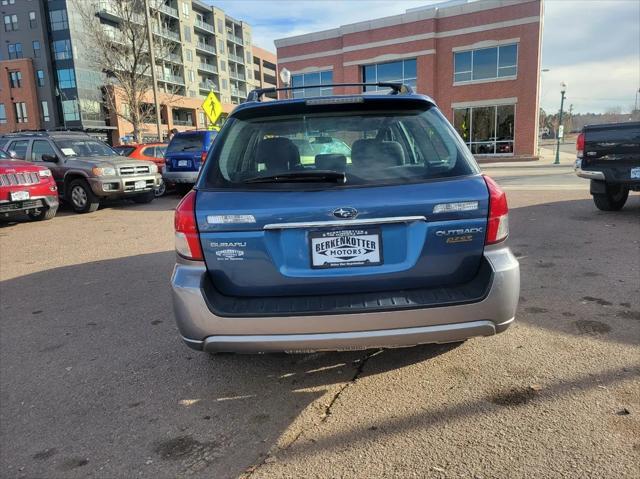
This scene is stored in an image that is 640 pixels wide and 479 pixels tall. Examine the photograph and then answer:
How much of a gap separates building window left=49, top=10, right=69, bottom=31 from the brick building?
1719 inches

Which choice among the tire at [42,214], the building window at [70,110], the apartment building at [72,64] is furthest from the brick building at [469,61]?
the building window at [70,110]

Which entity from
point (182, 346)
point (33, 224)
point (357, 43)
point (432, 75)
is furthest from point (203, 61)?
point (182, 346)

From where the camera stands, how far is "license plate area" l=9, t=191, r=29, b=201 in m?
9.25

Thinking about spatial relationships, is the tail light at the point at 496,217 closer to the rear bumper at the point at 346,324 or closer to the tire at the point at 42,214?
the rear bumper at the point at 346,324

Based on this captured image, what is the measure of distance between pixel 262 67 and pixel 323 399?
344ft

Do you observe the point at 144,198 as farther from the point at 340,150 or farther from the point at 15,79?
the point at 15,79

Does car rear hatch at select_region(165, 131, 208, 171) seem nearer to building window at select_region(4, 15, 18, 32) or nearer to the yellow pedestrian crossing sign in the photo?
the yellow pedestrian crossing sign

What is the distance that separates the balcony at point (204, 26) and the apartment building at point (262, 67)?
1676 centimetres

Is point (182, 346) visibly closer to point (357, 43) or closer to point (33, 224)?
point (33, 224)

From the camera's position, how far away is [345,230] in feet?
8.57

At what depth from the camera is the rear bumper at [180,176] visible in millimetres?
13130

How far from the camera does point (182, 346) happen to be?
3.85m

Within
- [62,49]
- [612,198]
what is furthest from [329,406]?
[62,49]

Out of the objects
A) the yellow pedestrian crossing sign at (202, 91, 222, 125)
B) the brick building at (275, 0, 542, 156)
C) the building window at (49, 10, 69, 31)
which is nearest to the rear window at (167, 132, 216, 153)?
the yellow pedestrian crossing sign at (202, 91, 222, 125)
